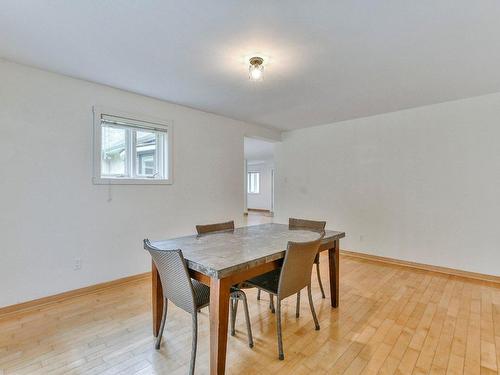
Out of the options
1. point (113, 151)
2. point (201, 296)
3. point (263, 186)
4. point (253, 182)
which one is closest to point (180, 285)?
point (201, 296)

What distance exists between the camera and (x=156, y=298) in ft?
6.36

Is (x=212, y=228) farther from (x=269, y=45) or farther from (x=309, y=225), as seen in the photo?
(x=269, y=45)

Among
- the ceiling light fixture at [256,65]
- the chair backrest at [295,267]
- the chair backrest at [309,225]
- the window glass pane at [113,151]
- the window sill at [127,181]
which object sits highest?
→ the ceiling light fixture at [256,65]

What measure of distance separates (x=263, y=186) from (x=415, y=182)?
7560 millimetres

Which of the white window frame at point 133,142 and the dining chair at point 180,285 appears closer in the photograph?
the dining chair at point 180,285

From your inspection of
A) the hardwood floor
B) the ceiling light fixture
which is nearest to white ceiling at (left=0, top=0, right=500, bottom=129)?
the ceiling light fixture

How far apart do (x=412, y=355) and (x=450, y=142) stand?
115 inches

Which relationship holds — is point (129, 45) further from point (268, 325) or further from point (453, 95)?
point (453, 95)

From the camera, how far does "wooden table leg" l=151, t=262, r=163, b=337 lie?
6.29ft

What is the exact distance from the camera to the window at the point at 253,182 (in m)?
11.3

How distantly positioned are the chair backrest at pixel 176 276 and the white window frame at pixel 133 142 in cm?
167

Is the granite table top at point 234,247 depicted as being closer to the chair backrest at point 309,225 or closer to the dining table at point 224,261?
the dining table at point 224,261

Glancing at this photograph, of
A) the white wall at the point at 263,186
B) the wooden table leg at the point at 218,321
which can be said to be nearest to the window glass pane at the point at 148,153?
the wooden table leg at the point at 218,321

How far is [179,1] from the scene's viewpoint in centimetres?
158
